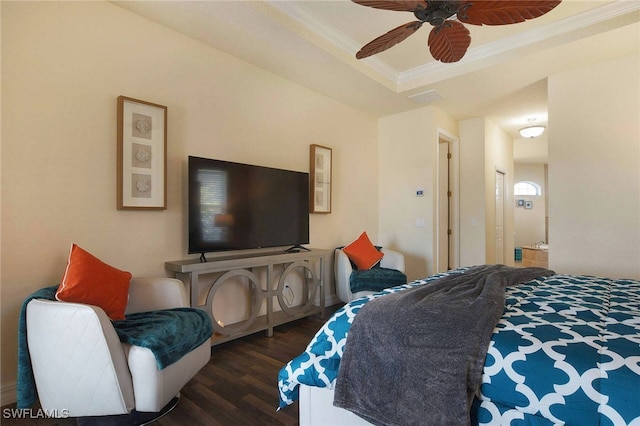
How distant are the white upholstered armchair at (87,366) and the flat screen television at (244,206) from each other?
112 cm

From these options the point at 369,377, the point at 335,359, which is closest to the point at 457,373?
the point at 369,377

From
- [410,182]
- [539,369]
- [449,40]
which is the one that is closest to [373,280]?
[410,182]

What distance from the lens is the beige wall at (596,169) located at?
129 inches

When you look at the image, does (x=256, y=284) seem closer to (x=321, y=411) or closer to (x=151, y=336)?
(x=151, y=336)

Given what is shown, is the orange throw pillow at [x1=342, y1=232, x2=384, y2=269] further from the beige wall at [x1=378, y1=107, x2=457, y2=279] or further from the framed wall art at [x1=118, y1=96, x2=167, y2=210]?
the framed wall art at [x1=118, y1=96, x2=167, y2=210]

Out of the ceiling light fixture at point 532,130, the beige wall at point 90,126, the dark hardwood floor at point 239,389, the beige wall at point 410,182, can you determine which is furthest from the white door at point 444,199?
the beige wall at point 90,126

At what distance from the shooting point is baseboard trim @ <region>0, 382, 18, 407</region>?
1.98 meters

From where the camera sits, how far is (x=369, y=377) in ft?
4.31

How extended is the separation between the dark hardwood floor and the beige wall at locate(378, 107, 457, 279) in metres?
2.35

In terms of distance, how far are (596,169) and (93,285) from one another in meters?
4.65

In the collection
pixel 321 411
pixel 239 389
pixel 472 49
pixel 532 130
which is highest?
pixel 472 49

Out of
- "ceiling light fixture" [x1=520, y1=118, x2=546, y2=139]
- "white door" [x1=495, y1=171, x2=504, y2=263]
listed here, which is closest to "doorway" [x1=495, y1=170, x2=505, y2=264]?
"white door" [x1=495, y1=171, x2=504, y2=263]

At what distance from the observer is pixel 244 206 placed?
3072 millimetres

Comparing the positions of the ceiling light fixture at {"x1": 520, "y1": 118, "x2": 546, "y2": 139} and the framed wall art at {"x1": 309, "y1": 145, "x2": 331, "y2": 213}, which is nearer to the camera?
the framed wall art at {"x1": 309, "y1": 145, "x2": 331, "y2": 213}
